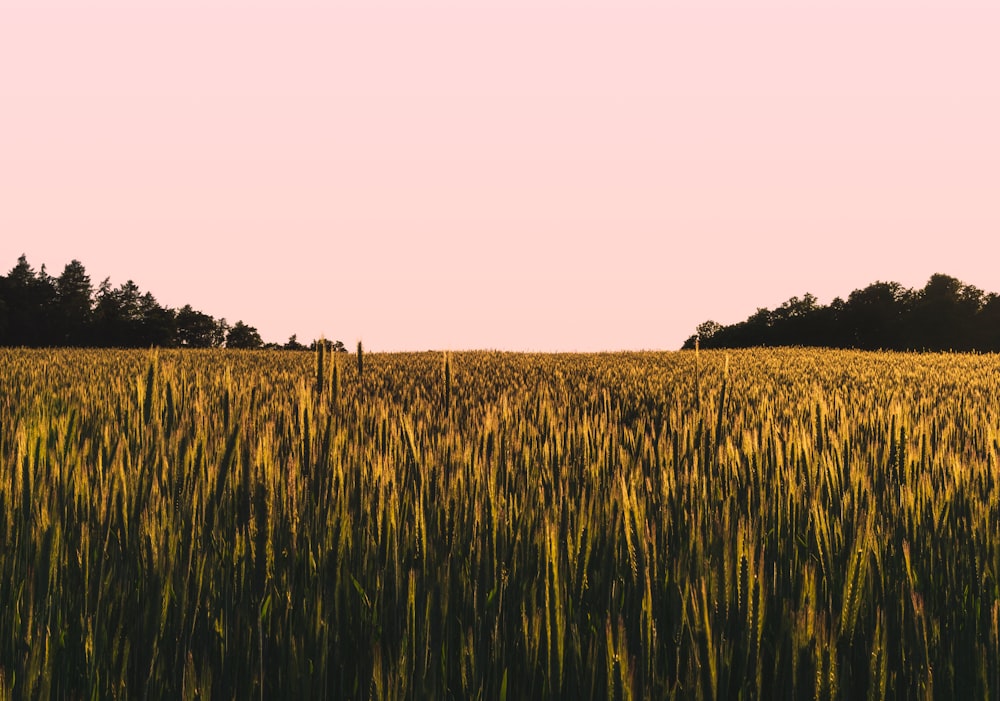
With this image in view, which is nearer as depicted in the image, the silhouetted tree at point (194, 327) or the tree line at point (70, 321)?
the tree line at point (70, 321)

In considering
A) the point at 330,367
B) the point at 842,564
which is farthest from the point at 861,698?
the point at 330,367

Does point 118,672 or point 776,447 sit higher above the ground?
point 776,447

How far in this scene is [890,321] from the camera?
125 feet

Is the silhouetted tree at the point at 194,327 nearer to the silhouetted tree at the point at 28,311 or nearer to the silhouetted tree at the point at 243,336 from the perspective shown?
the silhouetted tree at the point at 243,336

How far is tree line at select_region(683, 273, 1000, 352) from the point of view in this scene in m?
35.5

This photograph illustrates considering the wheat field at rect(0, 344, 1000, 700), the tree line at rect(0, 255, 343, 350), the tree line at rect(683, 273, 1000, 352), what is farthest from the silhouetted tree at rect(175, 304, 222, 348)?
the wheat field at rect(0, 344, 1000, 700)

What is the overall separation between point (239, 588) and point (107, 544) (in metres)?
0.44

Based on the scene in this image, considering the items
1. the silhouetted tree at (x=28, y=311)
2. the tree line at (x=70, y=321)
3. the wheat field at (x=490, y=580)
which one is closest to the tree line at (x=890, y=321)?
the tree line at (x=70, y=321)

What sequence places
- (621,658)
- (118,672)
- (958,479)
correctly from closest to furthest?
(621,658), (118,672), (958,479)

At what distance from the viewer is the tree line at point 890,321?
3547 centimetres

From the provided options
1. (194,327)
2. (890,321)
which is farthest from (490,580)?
(194,327)

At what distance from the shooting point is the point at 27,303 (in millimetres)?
38219

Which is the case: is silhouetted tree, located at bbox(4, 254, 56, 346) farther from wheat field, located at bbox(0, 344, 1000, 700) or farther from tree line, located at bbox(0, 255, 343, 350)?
wheat field, located at bbox(0, 344, 1000, 700)

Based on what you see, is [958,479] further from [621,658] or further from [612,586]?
[621,658]
